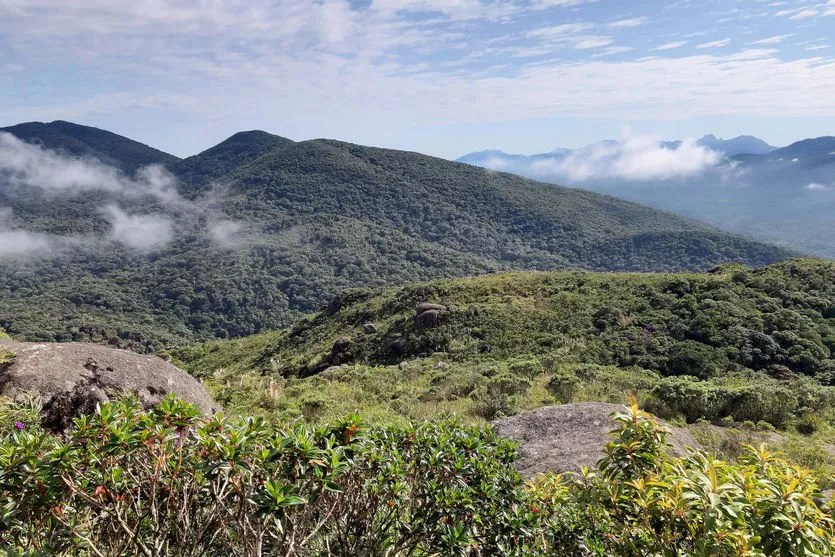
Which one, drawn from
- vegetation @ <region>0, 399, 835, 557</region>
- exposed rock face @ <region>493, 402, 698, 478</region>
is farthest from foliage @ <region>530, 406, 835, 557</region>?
exposed rock face @ <region>493, 402, 698, 478</region>

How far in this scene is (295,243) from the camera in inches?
5089

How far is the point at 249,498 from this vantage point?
218 centimetres

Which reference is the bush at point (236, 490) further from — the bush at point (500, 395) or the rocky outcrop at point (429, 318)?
the rocky outcrop at point (429, 318)

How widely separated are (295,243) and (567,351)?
382ft

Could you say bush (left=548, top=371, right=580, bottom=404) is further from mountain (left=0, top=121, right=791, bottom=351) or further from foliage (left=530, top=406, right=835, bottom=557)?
mountain (left=0, top=121, right=791, bottom=351)

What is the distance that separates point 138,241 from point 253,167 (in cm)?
5650

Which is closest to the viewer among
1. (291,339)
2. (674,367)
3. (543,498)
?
(543,498)

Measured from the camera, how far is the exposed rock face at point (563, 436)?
6.39 meters

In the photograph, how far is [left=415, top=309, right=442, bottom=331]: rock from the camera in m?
27.9

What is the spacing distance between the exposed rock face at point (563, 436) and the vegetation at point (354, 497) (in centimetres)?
322

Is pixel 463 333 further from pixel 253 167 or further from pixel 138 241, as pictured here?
pixel 253 167

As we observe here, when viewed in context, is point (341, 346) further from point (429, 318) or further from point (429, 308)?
point (429, 308)

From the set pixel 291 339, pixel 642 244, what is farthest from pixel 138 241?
pixel 642 244

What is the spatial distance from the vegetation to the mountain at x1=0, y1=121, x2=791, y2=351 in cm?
7861
